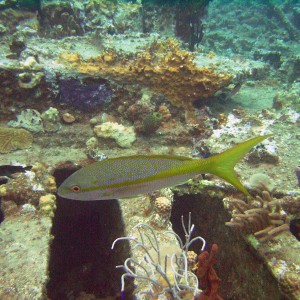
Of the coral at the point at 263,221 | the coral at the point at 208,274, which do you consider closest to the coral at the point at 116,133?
the coral at the point at 263,221

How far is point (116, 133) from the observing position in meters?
5.73

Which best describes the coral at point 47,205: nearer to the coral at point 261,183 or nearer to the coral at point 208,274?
the coral at point 208,274

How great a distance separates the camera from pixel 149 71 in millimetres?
6094

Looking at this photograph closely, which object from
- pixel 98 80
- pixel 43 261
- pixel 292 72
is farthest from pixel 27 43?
pixel 292 72

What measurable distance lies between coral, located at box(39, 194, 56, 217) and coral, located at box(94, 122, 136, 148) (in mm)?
1885

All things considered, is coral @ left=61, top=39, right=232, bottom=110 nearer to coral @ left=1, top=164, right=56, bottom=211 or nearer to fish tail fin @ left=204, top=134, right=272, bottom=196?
coral @ left=1, top=164, right=56, bottom=211

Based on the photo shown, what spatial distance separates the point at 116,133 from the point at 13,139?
2.13 metres

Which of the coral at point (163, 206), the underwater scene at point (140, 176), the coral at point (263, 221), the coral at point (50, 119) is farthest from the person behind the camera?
the coral at point (50, 119)

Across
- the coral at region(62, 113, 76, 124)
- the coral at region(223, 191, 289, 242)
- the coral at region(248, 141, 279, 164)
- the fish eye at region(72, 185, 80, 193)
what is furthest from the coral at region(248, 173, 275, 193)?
the coral at region(62, 113, 76, 124)

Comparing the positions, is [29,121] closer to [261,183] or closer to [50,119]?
[50,119]

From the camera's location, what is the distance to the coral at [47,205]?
167 inches

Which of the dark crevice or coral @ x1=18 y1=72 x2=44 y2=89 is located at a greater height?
coral @ x1=18 y1=72 x2=44 y2=89

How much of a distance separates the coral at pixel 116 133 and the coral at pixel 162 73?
1.12 m

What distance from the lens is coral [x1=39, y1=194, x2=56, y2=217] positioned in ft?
13.9
